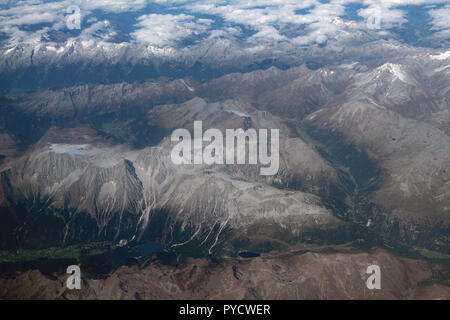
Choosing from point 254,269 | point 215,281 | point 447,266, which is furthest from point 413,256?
point 215,281

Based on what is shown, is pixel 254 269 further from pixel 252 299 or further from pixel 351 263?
pixel 351 263

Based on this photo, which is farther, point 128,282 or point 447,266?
point 447,266

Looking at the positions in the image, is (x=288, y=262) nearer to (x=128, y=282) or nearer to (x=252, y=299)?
(x=252, y=299)
